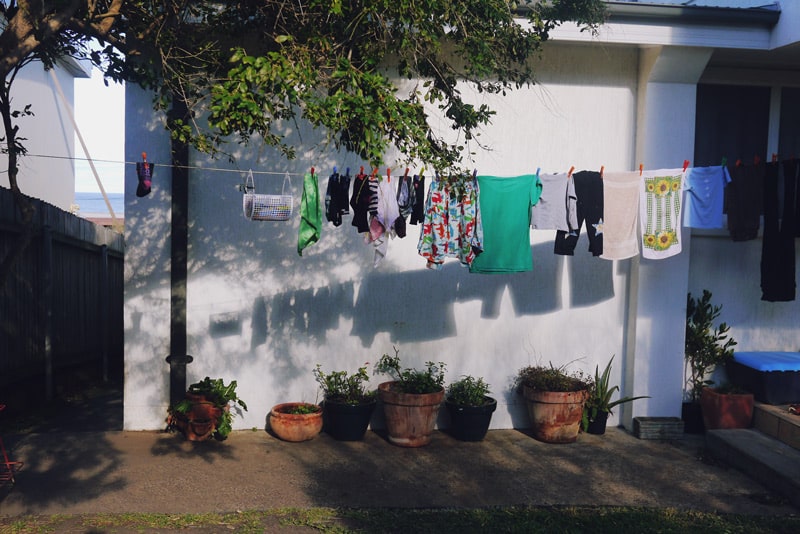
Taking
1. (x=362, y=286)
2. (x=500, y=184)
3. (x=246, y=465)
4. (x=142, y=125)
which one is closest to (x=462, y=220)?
(x=500, y=184)

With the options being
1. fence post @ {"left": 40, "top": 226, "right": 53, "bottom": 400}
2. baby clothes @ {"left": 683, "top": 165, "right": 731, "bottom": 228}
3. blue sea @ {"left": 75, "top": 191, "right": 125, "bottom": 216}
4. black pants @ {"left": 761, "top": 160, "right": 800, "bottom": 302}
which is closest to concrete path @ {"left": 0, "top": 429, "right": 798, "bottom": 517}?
fence post @ {"left": 40, "top": 226, "right": 53, "bottom": 400}

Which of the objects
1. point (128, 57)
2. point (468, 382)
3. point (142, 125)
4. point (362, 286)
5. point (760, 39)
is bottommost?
point (468, 382)

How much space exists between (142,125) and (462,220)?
347 centimetres

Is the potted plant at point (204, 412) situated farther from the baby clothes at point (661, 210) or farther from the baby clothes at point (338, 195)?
the baby clothes at point (661, 210)

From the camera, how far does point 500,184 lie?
6324 millimetres

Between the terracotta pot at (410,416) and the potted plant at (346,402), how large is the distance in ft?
0.79

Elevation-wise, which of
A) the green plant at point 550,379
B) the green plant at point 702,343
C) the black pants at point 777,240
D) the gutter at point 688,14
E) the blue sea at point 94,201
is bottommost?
the green plant at point 550,379

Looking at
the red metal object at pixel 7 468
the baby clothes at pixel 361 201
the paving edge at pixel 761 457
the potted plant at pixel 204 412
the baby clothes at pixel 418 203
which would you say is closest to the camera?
the red metal object at pixel 7 468

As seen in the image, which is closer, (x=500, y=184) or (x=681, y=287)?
(x=500, y=184)

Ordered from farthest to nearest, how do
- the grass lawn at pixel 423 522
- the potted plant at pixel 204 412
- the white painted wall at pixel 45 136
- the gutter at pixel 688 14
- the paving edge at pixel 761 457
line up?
the white painted wall at pixel 45 136, the gutter at pixel 688 14, the potted plant at pixel 204 412, the paving edge at pixel 761 457, the grass lawn at pixel 423 522

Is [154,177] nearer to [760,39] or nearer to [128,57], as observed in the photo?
[128,57]

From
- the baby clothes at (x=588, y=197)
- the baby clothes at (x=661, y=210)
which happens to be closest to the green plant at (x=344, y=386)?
the baby clothes at (x=588, y=197)

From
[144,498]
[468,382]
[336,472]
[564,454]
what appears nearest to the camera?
[144,498]

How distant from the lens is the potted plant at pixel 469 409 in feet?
22.3
